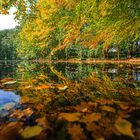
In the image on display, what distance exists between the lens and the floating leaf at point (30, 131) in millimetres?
2738

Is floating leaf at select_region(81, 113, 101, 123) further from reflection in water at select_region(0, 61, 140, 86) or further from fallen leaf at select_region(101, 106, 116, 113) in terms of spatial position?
reflection in water at select_region(0, 61, 140, 86)

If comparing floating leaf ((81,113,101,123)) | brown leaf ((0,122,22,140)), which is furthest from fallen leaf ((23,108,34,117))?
floating leaf ((81,113,101,123))

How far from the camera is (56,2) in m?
32.0

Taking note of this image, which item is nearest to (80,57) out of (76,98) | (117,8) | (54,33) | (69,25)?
(54,33)

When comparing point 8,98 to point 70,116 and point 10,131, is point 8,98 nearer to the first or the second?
point 70,116

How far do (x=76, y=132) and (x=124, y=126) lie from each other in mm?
506

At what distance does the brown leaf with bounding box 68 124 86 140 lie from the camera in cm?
Answer: 269

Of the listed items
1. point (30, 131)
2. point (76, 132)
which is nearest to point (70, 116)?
point (76, 132)

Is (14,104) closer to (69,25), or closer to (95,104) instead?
(95,104)

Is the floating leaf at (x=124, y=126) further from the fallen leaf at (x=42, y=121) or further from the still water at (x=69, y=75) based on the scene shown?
the still water at (x=69, y=75)

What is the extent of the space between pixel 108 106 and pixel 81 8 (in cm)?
738

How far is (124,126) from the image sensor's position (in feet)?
9.63

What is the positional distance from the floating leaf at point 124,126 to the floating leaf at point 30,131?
0.79 m

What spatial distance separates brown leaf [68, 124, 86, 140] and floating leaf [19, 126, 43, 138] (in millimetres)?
303
